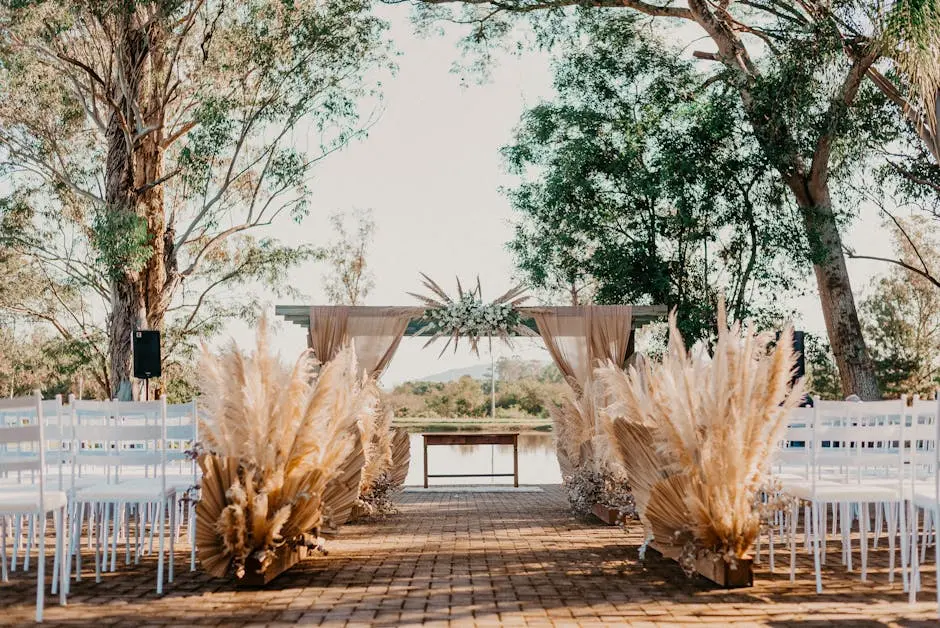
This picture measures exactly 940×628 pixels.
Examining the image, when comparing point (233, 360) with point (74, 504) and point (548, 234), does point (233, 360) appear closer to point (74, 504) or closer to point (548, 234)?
point (74, 504)

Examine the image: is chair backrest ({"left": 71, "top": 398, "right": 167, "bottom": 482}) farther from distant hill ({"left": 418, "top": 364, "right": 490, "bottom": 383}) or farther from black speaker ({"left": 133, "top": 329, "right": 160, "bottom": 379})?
distant hill ({"left": 418, "top": 364, "right": 490, "bottom": 383})

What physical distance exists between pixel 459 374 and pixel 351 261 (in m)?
5.61

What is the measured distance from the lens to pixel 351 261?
76.4ft

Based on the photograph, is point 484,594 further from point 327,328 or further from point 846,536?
point 327,328

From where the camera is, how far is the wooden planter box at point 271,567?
17.4 ft

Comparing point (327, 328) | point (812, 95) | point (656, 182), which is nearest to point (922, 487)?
point (327, 328)

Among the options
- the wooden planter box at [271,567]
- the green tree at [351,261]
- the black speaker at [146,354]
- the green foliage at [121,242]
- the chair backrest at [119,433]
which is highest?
the green tree at [351,261]

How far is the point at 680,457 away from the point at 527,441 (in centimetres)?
1448

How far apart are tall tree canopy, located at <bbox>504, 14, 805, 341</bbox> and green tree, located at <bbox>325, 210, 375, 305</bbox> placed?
9.19 metres

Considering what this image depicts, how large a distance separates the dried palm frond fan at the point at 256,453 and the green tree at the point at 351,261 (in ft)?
58.3

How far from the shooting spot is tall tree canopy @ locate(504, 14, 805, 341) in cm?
1348

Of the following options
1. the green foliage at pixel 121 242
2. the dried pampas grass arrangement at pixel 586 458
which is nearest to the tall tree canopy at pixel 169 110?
the green foliage at pixel 121 242

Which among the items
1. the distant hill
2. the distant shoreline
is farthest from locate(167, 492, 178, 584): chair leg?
the distant hill

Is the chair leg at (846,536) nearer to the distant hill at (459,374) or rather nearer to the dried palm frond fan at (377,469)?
the dried palm frond fan at (377,469)
